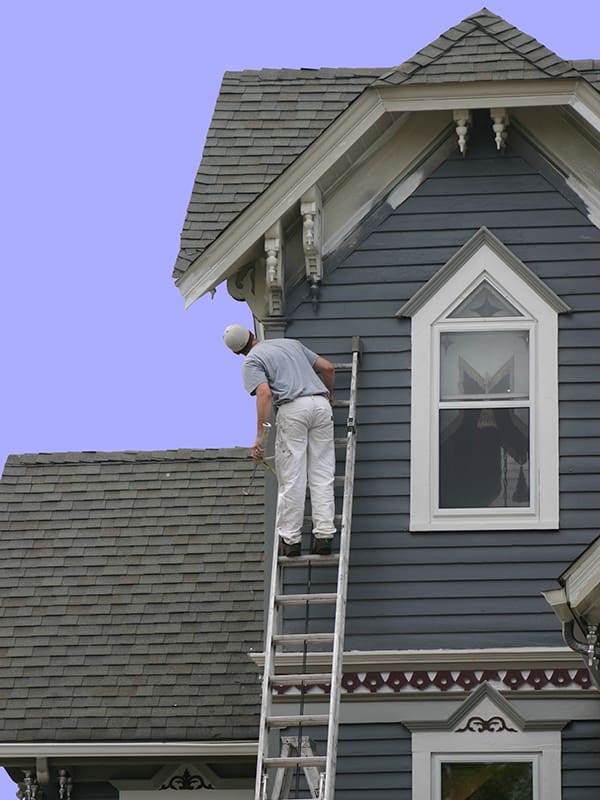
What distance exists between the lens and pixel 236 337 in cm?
1365

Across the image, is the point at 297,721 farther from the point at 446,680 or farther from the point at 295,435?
the point at 295,435

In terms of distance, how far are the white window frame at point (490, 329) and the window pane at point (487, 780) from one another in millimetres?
1576

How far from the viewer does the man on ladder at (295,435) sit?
13.1 m

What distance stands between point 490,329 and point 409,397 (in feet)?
2.44

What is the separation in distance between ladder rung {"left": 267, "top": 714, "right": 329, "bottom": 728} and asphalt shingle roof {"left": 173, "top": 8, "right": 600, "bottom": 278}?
3.35 metres

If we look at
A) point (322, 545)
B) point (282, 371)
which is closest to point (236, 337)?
point (282, 371)

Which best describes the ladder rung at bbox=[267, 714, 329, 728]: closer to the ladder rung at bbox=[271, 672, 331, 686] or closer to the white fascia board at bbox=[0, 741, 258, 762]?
the ladder rung at bbox=[271, 672, 331, 686]

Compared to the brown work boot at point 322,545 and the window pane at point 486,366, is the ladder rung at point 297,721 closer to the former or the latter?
the brown work boot at point 322,545

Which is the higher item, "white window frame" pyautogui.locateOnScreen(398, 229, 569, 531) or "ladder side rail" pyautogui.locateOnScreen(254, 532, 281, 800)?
"white window frame" pyautogui.locateOnScreen(398, 229, 569, 531)

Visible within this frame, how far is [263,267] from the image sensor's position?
14.0 m

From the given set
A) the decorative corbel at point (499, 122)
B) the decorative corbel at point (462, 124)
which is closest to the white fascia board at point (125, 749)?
the decorative corbel at point (462, 124)

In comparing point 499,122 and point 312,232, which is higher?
point 499,122

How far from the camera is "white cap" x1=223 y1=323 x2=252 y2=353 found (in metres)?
13.6

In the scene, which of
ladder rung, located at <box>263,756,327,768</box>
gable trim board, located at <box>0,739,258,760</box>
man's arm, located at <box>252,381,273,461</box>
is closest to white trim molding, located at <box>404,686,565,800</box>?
ladder rung, located at <box>263,756,327,768</box>
